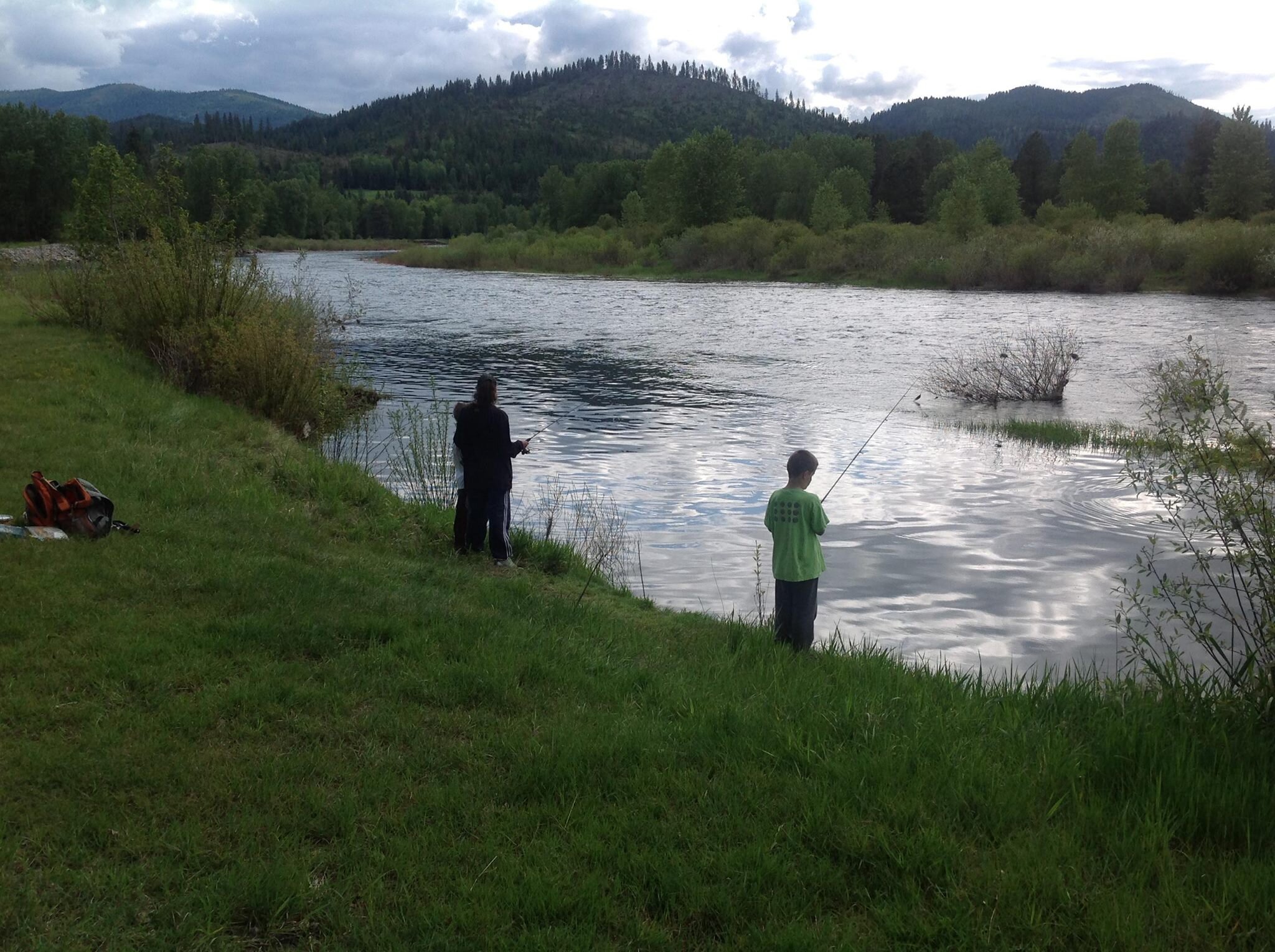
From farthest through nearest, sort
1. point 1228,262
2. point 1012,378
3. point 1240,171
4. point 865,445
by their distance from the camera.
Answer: point 1240,171
point 1228,262
point 1012,378
point 865,445

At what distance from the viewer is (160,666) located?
5629mm

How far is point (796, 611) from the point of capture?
24.0ft

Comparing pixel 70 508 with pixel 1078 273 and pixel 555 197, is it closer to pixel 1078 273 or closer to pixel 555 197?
pixel 1078 273

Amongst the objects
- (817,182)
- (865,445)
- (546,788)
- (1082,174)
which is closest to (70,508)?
(546,788)

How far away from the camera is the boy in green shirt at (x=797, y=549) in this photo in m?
7.13

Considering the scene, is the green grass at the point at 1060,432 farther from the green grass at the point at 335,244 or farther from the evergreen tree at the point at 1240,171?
the green grass at the point at 335,244

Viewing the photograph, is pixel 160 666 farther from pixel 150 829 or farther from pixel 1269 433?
pixel 1269 433

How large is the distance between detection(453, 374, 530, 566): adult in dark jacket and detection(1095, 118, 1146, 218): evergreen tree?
309 ft

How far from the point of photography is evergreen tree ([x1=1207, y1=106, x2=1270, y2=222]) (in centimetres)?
7988

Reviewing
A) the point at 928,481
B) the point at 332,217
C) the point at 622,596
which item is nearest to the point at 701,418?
the point at 928,481

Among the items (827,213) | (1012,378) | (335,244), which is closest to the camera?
(1012,378)

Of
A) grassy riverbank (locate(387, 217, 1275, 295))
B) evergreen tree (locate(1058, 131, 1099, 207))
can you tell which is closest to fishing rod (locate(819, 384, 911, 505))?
grassy riverbank (locate(387, 217, 1275, 295))

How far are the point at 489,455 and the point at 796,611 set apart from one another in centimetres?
374

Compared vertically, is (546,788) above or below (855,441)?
below
